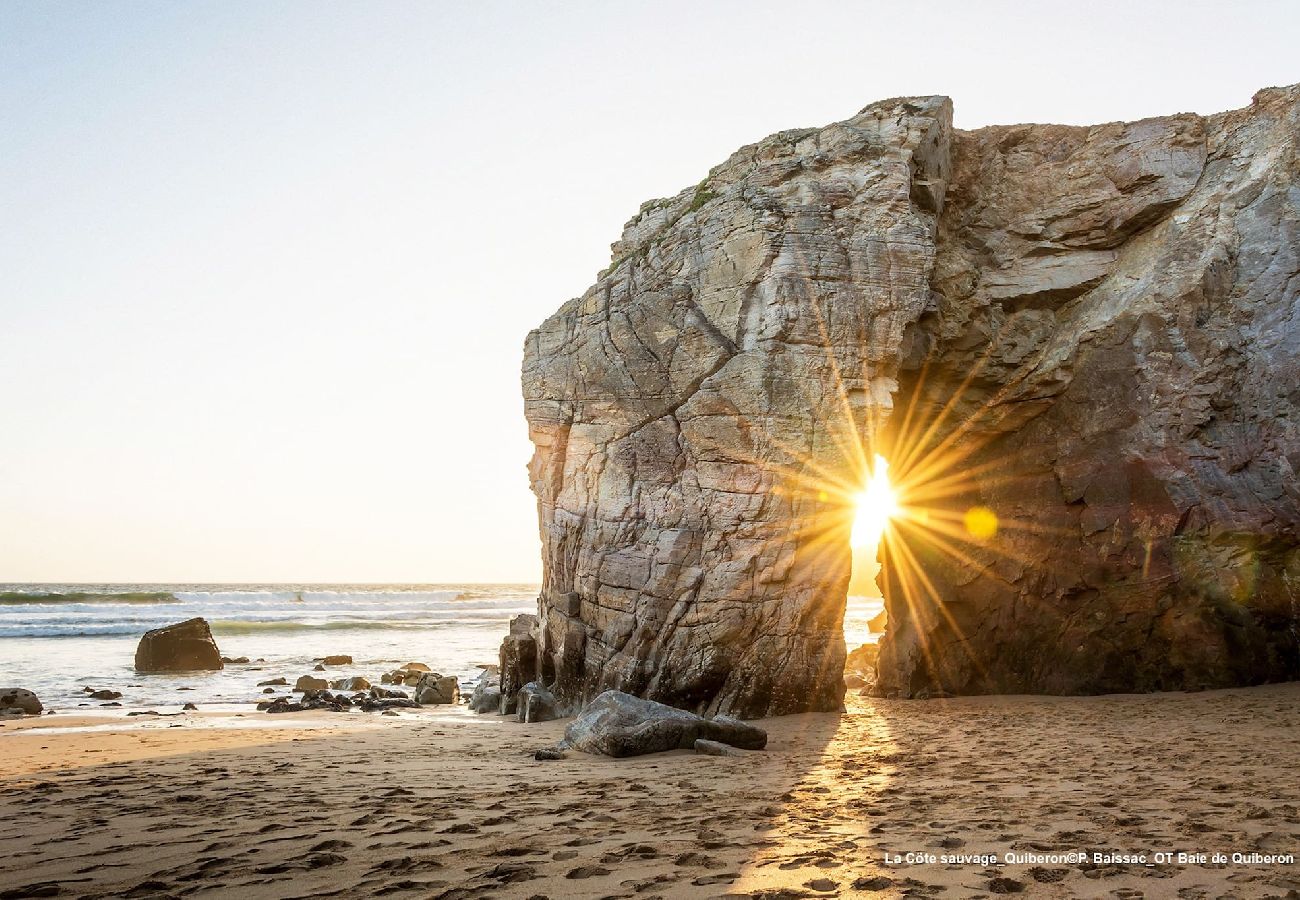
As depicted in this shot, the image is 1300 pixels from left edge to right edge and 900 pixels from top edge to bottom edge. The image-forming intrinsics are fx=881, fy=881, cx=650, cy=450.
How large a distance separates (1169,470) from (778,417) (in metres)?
6.60

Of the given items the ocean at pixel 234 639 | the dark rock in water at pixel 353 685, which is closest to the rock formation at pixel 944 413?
the dark rock in water at pixel 353 685

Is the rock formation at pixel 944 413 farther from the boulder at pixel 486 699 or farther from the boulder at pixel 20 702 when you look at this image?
the boulder at pixel 20 702

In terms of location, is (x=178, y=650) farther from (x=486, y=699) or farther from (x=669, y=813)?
(x=669, y=813)

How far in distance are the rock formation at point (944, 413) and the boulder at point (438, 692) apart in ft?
8.92

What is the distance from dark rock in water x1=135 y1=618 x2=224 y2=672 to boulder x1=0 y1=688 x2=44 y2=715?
8.30 metres

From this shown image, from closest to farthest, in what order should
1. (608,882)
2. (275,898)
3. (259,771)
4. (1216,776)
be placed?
(275,898), (608,882), (1216,776), (259,771)

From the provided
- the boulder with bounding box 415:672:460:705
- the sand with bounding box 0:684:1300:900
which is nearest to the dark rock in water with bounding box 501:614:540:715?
the boulder with bounding box 415:672:460:705

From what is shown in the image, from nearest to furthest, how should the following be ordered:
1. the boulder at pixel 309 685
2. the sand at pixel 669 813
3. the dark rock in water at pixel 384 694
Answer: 1. the sand at pixel 669 813
2. the dark rock in water at pixel 384 694
3. the boulder at pixel 309 685

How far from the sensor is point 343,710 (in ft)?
54.7

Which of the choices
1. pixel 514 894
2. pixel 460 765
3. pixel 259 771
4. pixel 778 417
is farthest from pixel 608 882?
pixel 778 417

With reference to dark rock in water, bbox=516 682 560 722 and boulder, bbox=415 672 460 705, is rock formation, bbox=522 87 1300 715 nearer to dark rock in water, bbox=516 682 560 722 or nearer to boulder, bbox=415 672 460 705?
dark rock in water, bbox=516 682 560 722

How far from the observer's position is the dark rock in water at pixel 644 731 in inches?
381

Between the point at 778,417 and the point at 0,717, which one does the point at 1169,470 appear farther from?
the point at 0,717

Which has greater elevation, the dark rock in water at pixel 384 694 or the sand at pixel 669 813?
the sand at pixel 669 813
